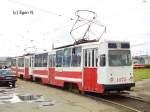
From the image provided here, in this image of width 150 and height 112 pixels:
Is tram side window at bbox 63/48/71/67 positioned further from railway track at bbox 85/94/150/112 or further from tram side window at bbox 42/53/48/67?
tram side window at bbox 42/53/48/67

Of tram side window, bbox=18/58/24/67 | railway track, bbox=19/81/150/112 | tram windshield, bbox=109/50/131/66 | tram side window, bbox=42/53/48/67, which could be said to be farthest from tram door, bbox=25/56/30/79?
tram windshield, bbox=109/50/131/66

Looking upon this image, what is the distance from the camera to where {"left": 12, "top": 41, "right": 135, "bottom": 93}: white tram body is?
20.7 meters

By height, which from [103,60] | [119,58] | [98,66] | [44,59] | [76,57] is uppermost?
[44,59]

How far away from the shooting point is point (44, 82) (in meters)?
33.2

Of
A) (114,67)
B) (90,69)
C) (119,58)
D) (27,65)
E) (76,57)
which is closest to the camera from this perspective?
(114,67)

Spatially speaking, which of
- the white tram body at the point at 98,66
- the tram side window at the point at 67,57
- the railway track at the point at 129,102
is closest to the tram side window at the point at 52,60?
the white tram body at the point at 98,66

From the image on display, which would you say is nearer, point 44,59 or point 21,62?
point 44,59

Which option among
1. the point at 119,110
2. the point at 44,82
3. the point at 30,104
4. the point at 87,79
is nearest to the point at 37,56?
the point at 44,82

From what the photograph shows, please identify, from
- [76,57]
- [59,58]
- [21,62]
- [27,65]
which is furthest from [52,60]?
[21,62]

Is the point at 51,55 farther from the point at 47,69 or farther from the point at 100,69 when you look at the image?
the point at 100,69

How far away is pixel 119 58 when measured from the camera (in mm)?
21328

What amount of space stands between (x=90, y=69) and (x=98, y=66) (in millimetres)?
941

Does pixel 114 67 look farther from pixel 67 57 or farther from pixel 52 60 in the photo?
pixel 52 60

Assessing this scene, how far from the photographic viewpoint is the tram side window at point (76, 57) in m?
23.7
